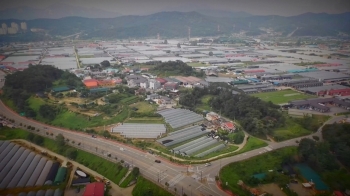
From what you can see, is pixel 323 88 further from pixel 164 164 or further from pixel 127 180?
pixel 127 180

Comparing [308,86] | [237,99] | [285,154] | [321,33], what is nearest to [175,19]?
[321,33]

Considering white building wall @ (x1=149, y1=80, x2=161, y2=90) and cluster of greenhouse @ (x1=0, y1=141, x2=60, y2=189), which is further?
white building wall @ (x1=149, y1=80, x2=161, y2=90)

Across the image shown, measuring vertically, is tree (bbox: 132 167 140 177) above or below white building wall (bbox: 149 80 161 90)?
below

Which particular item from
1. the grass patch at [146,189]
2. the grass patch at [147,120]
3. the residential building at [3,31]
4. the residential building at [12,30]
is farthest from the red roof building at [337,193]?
the residential building at [12,30]

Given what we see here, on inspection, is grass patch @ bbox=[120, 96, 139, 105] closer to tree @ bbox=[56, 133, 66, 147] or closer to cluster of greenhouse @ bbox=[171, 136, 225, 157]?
tree @ bbox=[56, 133, 66, 147]

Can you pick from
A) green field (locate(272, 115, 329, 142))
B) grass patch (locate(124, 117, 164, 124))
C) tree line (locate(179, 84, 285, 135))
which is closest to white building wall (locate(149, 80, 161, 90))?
tree line (locate(179, 84, 285, 135))

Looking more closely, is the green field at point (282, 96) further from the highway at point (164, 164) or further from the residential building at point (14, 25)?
the residential building at point (14, 25)

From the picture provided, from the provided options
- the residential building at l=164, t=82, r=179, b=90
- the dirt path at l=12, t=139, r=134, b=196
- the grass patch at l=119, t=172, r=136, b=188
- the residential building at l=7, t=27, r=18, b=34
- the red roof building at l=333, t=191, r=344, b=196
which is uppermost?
the residential building at l=7, t=27, r=18, b=34
